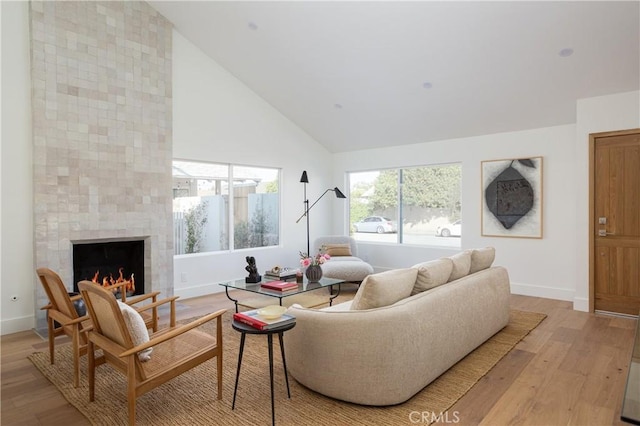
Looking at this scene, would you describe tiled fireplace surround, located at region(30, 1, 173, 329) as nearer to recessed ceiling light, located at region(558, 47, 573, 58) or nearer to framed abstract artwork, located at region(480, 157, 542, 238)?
framed abstract artwork, located at region(480, 157, 542, 238)

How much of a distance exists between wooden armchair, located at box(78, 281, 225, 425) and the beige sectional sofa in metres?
0.63

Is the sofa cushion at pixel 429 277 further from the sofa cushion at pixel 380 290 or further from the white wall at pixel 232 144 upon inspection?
the white wall at pixel 232 144

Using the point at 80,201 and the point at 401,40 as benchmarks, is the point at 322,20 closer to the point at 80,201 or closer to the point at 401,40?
the point at 401,40

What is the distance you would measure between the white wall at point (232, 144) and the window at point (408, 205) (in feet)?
2.58

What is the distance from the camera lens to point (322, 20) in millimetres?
4312

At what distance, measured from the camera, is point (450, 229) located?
6117mm

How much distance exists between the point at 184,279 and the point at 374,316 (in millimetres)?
3732

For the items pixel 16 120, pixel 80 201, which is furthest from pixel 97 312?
pixel 16 120

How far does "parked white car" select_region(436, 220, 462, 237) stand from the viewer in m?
6.02

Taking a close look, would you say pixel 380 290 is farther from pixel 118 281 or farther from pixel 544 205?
pixel 544 205

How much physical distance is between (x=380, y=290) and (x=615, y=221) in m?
3.65

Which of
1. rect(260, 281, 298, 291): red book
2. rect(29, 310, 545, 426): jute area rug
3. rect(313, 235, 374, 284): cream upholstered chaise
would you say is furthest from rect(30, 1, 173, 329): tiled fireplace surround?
rect(313, 235, 374, 284): cream upholstered chaise

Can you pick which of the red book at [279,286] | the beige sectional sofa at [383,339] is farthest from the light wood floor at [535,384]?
the red book at [279,286]

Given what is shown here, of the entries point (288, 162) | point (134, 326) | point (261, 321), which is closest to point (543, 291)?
point (288, 162)
